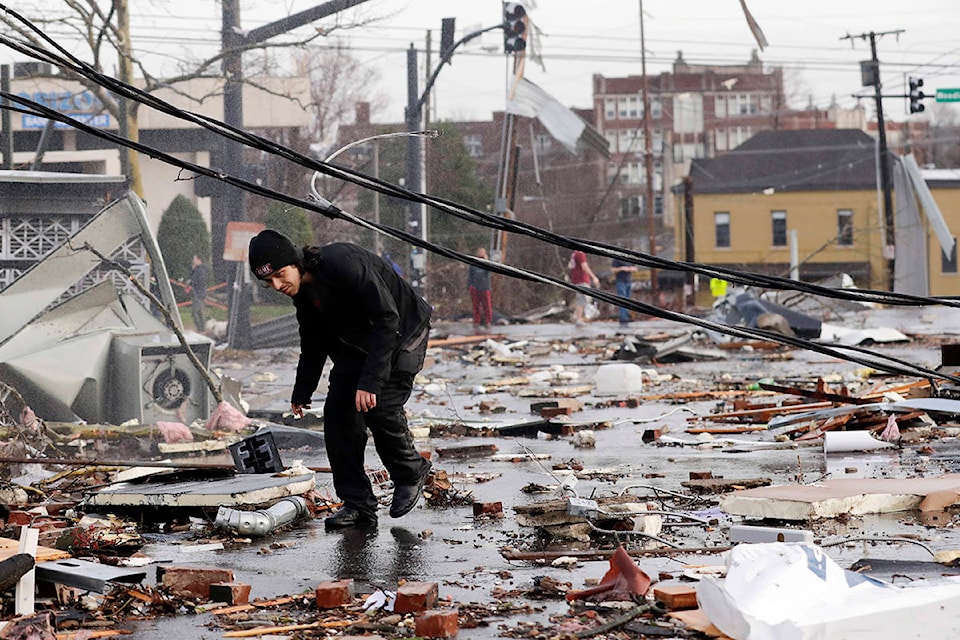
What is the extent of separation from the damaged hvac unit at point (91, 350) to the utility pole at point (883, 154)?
4173 centimetres

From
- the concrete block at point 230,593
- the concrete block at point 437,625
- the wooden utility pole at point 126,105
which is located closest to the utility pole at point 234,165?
the wooden utility pole at point 126,105

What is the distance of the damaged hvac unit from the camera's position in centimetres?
1157

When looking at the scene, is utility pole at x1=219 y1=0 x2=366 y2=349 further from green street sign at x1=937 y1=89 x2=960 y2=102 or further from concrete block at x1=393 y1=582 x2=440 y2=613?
concrete block at x1=393 y1=582 x2=440 y2=613

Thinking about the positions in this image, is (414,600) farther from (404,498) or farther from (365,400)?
(404,498)

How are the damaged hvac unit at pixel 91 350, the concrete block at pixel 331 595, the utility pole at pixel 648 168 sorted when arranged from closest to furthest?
the concrete block at pixel 331 595 → the damaged hvac unit at pixel 91 350 → the utility pole at pixel 648 168

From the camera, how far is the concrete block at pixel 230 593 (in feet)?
18.0

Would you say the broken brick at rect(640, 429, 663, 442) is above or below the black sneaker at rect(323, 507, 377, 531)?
below

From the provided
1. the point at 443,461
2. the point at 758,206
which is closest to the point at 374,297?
the point at 443,461

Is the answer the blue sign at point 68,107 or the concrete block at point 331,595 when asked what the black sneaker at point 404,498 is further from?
the blue sign at point 68,107

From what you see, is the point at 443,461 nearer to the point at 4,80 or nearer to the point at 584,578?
the point at 584,578

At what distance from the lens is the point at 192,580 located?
5645 mm

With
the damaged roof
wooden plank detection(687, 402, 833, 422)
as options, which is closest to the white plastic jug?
wooden plank detection(687, 402, 833, 422)

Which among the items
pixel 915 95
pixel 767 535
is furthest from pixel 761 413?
pixel 915 95

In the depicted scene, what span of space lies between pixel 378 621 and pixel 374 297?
2.37 metres
